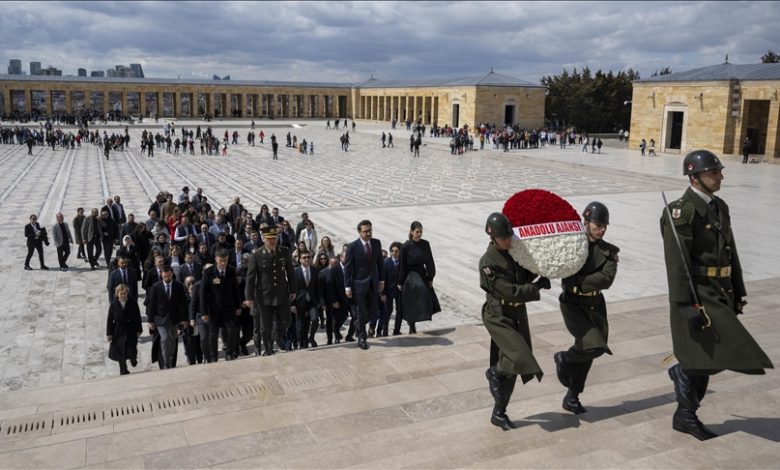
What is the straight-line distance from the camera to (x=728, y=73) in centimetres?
3306

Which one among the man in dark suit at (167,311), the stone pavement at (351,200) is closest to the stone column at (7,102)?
the stone pavement at (351,200)

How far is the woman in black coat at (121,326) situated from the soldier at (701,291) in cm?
537

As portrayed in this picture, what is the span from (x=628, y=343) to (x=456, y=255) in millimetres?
6333

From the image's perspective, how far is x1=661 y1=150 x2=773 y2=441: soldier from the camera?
3773mm

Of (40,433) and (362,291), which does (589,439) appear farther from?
(40,433)

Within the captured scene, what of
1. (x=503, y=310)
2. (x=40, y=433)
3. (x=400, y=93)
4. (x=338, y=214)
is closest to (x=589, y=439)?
(x=503, y=310)

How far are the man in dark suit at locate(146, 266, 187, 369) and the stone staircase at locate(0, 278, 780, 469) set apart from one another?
4.56 feet

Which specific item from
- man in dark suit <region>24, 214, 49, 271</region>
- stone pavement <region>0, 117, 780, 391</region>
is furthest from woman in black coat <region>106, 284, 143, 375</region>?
man in dark suit <region>24, 214, 49, 271</region>

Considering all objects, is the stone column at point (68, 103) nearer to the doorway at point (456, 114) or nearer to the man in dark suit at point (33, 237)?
the doorway at point (456, 114)

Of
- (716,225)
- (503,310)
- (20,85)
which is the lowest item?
(503,310)

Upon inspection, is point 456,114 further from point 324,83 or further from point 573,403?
point 573,403

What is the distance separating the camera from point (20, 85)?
5834 centimetres

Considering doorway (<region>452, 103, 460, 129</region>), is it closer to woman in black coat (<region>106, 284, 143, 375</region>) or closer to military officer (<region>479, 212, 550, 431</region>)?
woman in black coat (<region>106, 284, 143, 375</region>)

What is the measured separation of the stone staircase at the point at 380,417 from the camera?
3.83 meters
